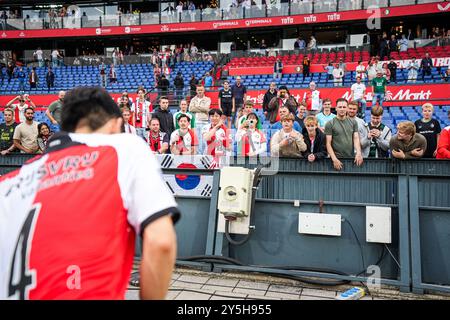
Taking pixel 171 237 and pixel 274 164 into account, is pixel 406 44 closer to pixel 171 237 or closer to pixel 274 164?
pixel 274 164

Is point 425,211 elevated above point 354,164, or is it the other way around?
point 354,164

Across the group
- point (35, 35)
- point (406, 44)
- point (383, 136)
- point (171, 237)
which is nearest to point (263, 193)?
point (383, 136)

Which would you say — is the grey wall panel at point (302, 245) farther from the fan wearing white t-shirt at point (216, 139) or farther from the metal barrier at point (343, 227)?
the fan wearing white t-shirt at point (216, 139)

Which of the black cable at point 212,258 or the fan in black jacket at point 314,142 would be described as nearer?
the black cable at point 212,258

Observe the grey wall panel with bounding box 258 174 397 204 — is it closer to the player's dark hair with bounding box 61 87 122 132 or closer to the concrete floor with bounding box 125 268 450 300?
the concrete floor with bounding box 125 268 450 300

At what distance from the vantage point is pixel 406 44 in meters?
22.7

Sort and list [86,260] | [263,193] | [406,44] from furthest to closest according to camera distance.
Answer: [406,44], [263,193], [86,260]

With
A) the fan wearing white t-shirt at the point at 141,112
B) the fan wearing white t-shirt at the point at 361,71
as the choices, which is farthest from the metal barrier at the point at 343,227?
the fan wearing white t-shirt at the point at 361,71

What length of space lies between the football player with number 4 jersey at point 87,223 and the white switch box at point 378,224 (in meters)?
3.68

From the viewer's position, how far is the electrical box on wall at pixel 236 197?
4.81m

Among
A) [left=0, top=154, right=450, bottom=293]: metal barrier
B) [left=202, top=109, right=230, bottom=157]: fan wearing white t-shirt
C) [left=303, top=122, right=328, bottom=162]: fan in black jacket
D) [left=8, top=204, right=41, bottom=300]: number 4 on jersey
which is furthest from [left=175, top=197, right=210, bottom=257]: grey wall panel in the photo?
[left=8, top=204, right=41, bottom=300]: number 4 on jersey

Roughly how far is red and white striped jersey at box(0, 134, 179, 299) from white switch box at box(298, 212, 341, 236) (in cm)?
353

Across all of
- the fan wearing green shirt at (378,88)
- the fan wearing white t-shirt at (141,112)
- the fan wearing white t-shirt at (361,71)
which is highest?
the fan wearing white t-shirt at (361,71)
